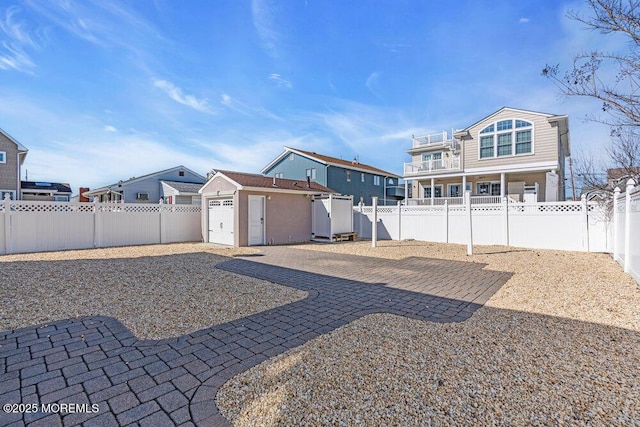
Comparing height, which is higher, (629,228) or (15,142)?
(15,142)

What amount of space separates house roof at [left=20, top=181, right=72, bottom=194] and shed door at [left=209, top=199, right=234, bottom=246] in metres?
24.9

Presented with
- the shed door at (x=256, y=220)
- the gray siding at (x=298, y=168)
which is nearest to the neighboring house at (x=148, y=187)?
the gray siding at (x=298, y=168)

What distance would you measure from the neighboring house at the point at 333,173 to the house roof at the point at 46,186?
20.9 metres

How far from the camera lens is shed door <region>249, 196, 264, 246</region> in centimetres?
1252

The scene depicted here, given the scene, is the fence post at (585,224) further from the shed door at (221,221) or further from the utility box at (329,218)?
the shed door at (221,221)

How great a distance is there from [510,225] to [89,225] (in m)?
16.5

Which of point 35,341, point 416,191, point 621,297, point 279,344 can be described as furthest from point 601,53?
point 416,191

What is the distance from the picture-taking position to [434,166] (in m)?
21.0

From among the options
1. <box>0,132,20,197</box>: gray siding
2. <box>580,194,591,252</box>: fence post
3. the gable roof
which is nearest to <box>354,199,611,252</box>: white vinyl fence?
<box>580,194,591,252</box>: fence post

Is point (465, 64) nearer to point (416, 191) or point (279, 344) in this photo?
point (279, 344)

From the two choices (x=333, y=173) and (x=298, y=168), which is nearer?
(x=333, y=173)

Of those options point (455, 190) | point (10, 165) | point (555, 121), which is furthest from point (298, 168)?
point (10, 165)

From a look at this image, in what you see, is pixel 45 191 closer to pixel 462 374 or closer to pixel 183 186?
pixel 183 186

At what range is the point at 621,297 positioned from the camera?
486 centimetres
